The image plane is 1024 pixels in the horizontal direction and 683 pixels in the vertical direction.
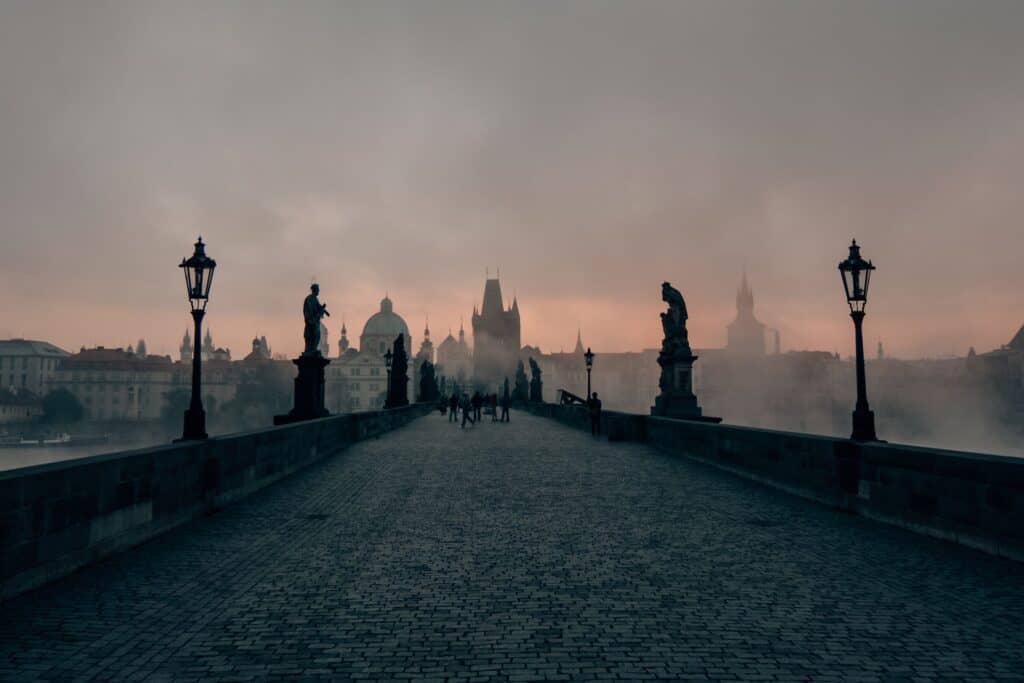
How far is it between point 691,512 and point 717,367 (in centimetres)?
18982

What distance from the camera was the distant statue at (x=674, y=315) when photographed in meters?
25.0

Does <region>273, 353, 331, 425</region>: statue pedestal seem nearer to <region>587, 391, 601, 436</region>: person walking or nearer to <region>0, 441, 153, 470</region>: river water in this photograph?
<region>587, 391, 601, 436</region>: person walking

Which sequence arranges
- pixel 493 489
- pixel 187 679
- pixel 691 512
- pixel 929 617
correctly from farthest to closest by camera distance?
pixel 493 489
pixel 691 512
pixel 929 617
pixel 187 679

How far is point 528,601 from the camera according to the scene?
19.3ft

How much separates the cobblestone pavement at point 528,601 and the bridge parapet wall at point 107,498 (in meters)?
0.28

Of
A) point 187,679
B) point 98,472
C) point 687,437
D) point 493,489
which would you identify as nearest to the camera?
point 187,679

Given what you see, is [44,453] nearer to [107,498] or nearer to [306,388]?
[306,388]

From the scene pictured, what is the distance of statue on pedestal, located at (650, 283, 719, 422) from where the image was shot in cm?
2461

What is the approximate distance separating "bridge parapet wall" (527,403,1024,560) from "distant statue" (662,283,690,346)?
33.8 feet

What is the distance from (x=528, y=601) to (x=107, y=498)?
4.61m

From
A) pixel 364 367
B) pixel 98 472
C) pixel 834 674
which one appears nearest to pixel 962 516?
pixel 834 674

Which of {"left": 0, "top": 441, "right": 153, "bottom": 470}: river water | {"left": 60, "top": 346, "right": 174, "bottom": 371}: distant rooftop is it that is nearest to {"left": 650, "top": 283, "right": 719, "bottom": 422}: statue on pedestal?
{"left": 0, "top": 441, "right": 153, "bottom": 470}: river water

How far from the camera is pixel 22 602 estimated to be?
5.88 m

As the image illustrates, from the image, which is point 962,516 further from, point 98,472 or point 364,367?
point 364,367
